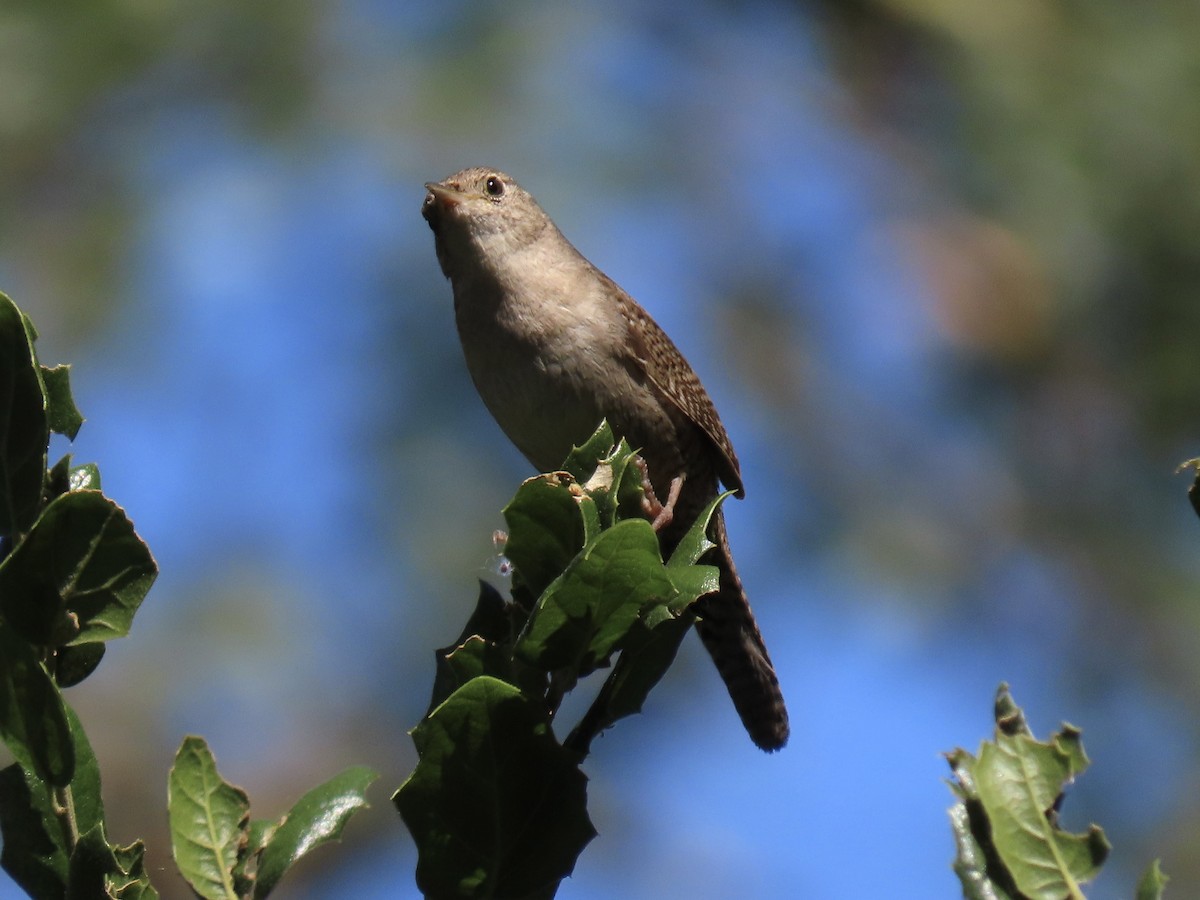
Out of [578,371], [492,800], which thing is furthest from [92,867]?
[578,371]

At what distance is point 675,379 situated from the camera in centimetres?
418

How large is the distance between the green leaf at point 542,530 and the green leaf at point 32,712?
19.7 inches

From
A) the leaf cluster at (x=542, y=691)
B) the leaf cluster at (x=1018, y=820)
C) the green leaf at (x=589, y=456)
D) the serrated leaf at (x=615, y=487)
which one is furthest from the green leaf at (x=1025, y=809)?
the green leaf at (x=589, y=456)

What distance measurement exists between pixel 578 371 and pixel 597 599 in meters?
2.25

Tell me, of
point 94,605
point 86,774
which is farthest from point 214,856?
point 94,605

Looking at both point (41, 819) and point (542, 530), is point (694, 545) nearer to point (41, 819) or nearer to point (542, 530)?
point (542, 530)

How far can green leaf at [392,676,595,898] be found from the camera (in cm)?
146

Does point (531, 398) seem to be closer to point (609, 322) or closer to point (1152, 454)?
point (609, 322)

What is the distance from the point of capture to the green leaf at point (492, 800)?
1.46 m

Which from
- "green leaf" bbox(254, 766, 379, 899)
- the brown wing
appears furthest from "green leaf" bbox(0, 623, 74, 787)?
the brown wing

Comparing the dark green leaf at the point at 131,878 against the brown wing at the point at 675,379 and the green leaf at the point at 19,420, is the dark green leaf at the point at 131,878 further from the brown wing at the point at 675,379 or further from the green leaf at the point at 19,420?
the brown wing at the point at 675,379

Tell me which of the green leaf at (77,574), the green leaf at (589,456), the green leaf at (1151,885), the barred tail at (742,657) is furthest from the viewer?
the barred tail at (742,657)

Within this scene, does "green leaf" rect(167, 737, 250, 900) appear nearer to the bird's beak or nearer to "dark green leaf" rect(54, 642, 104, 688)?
"dark green leaf" rect(54, 642, 104, 688)

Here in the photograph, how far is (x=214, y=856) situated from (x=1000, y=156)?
17.4ft
